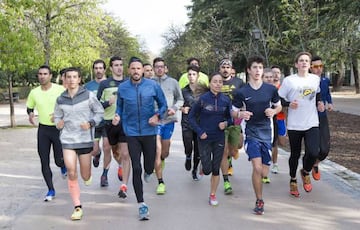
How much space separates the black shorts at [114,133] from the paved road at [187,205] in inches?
29.8

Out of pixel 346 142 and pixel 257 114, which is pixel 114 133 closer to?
pixel 257 114

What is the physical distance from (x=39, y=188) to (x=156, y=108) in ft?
7.99

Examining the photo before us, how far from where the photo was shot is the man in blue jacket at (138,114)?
5.80 meters

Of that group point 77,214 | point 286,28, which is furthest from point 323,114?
point 286,28

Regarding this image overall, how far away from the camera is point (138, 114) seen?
5805mm

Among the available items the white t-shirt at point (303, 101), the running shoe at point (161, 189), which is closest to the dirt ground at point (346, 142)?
the white t-shirt at point (303, 101)

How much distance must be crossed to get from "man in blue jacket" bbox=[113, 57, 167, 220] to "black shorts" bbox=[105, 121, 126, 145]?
1.04 metres

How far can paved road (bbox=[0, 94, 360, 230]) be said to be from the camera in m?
5.37

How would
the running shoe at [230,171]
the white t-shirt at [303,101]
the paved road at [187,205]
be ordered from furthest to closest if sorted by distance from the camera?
the running shoe at [230,171] → the white t-shirt at [303,101] → the paved road at [187,205]

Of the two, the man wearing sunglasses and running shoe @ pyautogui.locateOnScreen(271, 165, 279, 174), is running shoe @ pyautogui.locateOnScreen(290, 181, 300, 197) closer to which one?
the man wearing sunglasses

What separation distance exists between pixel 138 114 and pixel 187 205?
4.53ft

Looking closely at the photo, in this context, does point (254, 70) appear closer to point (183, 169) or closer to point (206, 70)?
point (183, 169)

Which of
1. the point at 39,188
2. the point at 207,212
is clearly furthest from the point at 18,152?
the point at 207,212

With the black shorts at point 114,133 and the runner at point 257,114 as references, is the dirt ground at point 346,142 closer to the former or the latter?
the runner at point 257,114
